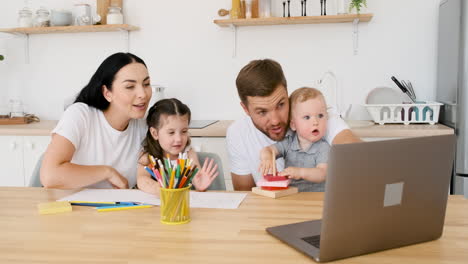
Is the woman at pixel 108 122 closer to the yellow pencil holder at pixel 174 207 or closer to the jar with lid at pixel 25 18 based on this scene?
the yellow pencil holder at pixel 174 207

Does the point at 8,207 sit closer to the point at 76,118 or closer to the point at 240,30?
the point at 76,118

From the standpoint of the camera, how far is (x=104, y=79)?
78.4 inches

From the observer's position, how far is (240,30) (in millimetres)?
3469

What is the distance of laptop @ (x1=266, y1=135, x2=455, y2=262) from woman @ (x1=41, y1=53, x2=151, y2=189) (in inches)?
43.7

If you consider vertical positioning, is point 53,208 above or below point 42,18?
below

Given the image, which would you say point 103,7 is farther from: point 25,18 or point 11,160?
point 11,160

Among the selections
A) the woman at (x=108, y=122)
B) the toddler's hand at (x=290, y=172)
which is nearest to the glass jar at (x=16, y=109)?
the woman at (x=108, y=122)

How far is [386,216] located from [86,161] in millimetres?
1420

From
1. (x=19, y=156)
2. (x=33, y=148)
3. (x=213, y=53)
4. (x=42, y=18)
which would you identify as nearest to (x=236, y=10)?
(x=213, y=53)

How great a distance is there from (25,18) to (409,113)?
287 centimetres

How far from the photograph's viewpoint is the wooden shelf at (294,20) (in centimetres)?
310

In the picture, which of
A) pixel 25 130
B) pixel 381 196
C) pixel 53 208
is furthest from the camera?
pixel 25 130

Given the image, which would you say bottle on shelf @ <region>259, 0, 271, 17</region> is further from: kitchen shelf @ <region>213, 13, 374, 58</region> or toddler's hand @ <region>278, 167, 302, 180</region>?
toddler's hand @ <region>278, 167, 302, 180</region>

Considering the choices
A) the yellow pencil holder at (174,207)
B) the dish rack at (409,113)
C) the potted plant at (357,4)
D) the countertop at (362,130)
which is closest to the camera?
the yellow pencil holder at (174,207)
